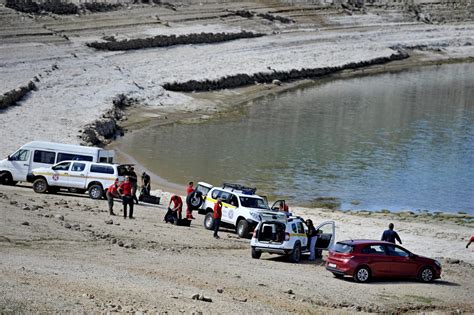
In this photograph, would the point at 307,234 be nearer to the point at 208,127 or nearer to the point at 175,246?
the point at 175,246

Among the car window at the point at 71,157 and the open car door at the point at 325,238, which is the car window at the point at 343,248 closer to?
the open car door at the point at 325,238

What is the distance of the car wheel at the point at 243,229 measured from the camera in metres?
31.4

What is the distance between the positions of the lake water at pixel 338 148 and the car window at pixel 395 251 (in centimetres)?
1476

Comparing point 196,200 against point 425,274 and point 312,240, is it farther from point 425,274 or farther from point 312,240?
point 425,274

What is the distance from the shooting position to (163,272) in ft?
73.8

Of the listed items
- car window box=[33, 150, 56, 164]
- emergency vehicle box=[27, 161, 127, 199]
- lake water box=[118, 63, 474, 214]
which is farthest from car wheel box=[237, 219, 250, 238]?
lake water box=[118, 63, 474, 214]

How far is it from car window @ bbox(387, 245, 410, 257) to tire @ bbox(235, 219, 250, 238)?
22.2 feet

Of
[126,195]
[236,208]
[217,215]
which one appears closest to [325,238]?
[217,215]

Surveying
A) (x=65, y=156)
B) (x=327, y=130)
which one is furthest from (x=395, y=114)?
(x=65, y=156)

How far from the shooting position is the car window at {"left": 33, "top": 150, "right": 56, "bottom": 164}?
122 ft

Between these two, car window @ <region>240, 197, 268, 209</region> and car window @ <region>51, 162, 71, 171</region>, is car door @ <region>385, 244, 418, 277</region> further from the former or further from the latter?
car window @ <region>51, 162, 71, 171</region>

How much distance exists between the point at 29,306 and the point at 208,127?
44.7m

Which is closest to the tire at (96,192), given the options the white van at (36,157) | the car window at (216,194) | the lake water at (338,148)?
the white van at (36,157)

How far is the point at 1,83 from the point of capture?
200 ft
